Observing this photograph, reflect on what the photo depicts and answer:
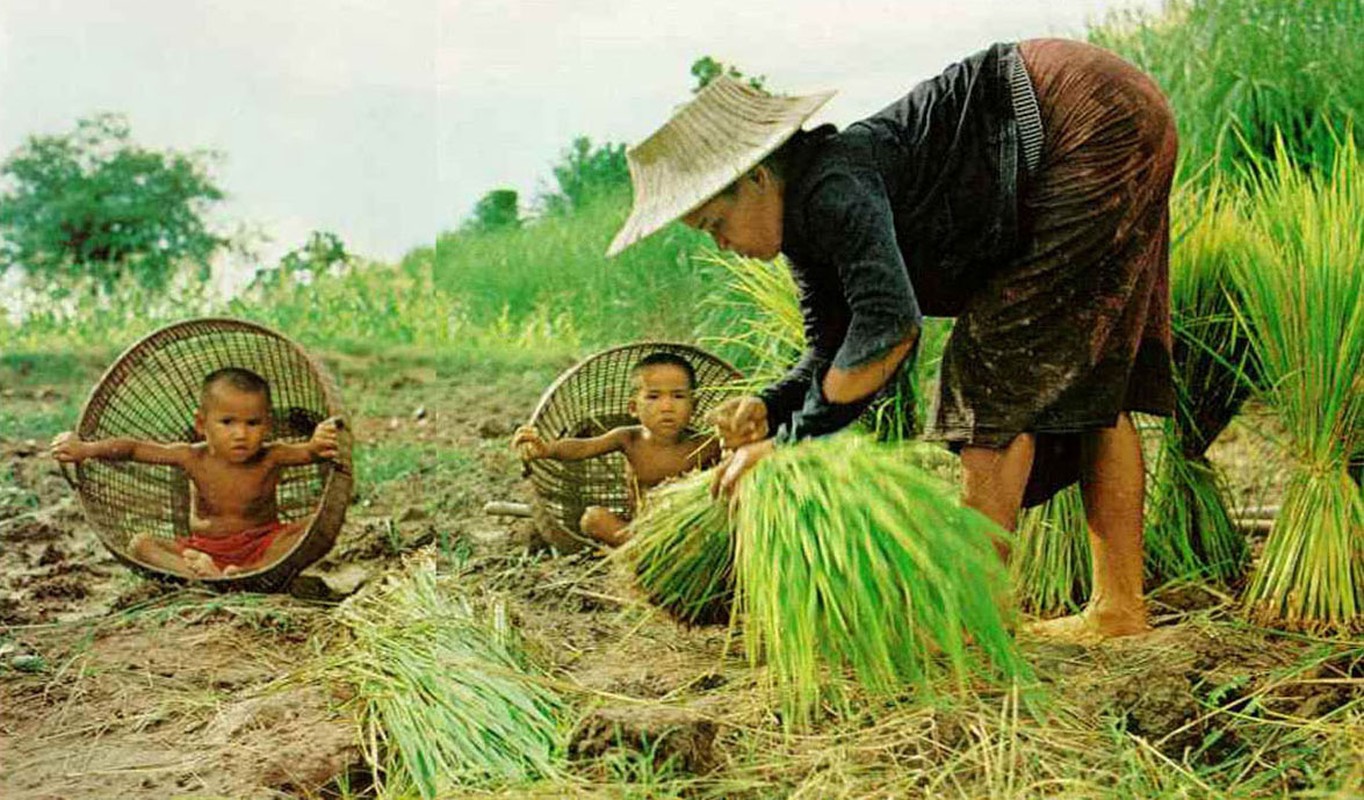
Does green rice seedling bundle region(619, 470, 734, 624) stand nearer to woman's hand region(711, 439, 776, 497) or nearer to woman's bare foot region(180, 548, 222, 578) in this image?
woman's hand region(711, 439, 776, 497)

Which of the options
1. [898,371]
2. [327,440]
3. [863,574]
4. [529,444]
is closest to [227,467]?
[327,440]

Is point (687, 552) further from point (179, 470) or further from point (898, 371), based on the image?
point (179, 470)

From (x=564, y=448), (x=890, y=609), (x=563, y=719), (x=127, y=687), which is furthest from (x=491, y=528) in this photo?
(x=890, y=609)

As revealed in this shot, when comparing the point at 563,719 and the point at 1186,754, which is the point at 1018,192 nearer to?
the point at 1186,754

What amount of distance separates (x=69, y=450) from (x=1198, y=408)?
2961 mm

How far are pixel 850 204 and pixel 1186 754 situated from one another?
1129 millimetres

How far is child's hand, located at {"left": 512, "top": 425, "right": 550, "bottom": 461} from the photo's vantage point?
4.21 meters

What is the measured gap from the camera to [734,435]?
124 inches

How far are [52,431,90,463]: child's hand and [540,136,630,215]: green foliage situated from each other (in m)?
6.29

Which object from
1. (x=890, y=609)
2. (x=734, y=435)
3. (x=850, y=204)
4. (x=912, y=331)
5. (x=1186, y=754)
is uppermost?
(x=850, y=204)

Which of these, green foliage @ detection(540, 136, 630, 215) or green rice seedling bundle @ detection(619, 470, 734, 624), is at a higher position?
green foliage @ detection(540, 136, 630, 215)

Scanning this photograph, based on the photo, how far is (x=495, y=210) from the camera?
38.1ft

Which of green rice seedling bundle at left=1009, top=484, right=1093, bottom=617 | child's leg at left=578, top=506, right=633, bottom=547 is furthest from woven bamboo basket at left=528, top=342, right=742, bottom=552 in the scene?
green rice seedling bundle at left=1009, top=484, right=1093, bottom=617

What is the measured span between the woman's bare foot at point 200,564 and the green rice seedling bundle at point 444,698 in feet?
2.82
